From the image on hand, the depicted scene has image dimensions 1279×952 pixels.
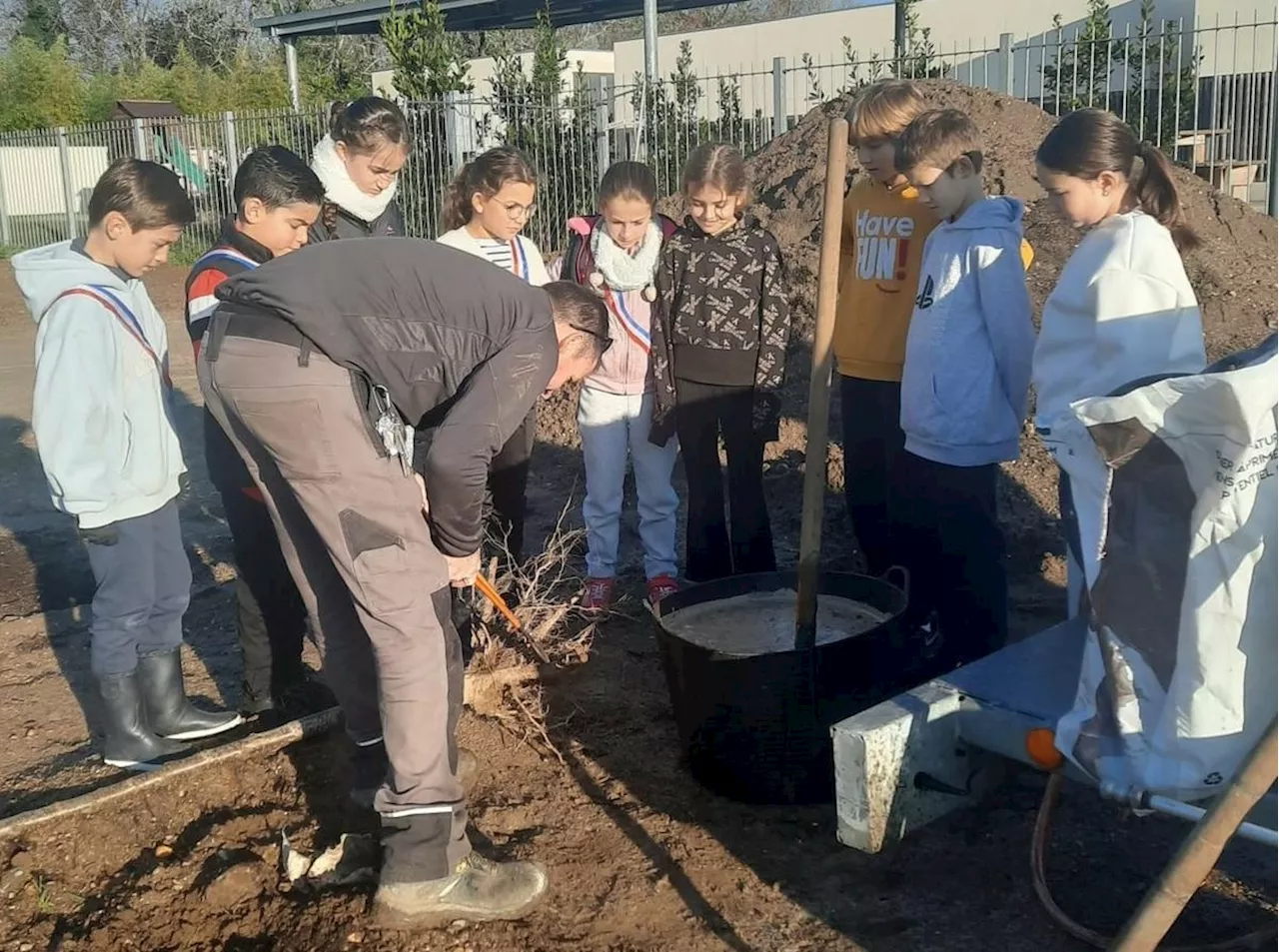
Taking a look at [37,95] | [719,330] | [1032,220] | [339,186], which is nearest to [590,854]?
[719,330]

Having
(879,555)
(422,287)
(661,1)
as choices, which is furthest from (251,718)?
(661,1)

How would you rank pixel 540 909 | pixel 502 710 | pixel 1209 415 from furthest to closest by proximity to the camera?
1. pixel 502 710
2. pixel 540 909
3. pixel 1209 415

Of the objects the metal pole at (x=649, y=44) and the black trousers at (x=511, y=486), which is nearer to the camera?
the black trousers at (x=511, y=486)

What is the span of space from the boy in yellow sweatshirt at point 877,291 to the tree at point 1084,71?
6.40 metres

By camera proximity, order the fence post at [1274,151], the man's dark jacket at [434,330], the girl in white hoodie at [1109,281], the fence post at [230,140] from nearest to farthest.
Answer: the man's dark jacket at [434,330] → the girl in white hoodie at [1109,281] → the fence post at [1274,151] → the fence post at [230,140]

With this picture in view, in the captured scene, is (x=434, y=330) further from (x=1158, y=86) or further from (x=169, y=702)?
(x=1158, y=86)

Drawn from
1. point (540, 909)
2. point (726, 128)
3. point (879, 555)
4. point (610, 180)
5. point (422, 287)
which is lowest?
point (540, 909)

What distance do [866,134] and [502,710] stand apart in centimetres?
213

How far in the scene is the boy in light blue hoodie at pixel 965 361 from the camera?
3.56 m

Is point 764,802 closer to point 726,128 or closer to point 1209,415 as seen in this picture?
point 1209,415

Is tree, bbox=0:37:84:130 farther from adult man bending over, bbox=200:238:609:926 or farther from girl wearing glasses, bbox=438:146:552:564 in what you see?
adult man bending over, bbox=200:238:609:926

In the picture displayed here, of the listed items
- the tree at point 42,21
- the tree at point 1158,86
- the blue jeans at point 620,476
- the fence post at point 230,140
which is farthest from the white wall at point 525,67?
the tree at point 42,21

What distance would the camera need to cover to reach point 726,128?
1215cm

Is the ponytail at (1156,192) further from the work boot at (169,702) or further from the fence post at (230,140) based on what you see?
the fence post at (230,140)
